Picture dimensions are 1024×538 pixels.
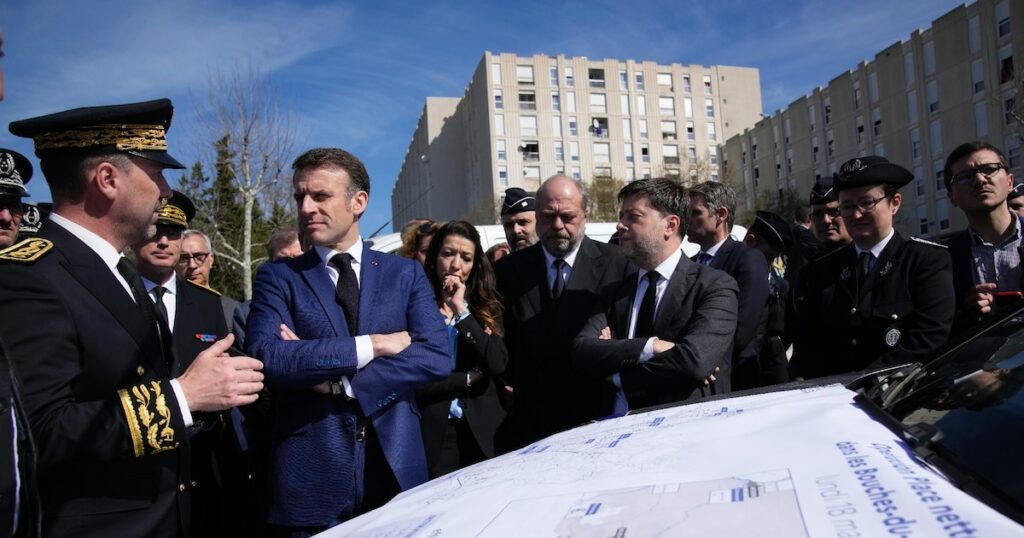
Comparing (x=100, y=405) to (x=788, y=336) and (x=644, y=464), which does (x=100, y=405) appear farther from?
(x=788, y=336)

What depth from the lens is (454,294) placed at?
11.8 feet

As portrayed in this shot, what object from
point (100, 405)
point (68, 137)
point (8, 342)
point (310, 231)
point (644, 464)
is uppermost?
point (68, 137)

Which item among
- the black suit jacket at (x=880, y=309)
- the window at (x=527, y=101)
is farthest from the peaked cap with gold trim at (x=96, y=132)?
the window at (x=527, y=101)

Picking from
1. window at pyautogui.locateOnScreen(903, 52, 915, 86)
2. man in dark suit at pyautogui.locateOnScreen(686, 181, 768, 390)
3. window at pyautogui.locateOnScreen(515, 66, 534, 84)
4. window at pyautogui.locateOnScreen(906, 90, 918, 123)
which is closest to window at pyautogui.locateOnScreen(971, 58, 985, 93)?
window at pyautogui.locateOnScreen(906, 90, 918, 123)

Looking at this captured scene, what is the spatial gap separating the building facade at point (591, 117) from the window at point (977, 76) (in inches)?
932

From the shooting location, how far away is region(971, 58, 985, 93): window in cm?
3691

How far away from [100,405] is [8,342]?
0.28 metres

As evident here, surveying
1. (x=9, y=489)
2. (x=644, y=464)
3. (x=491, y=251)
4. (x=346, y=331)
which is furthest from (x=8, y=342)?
(x=491, y=251)

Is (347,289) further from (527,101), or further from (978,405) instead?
(527,101)

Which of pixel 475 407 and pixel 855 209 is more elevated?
pixel 855 209

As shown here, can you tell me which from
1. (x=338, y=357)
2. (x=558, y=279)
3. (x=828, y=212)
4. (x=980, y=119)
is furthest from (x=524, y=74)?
(x=338, y=357)

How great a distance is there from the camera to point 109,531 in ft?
6.48

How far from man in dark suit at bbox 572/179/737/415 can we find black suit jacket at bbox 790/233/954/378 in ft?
1.67

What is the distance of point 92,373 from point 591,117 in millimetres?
64780
